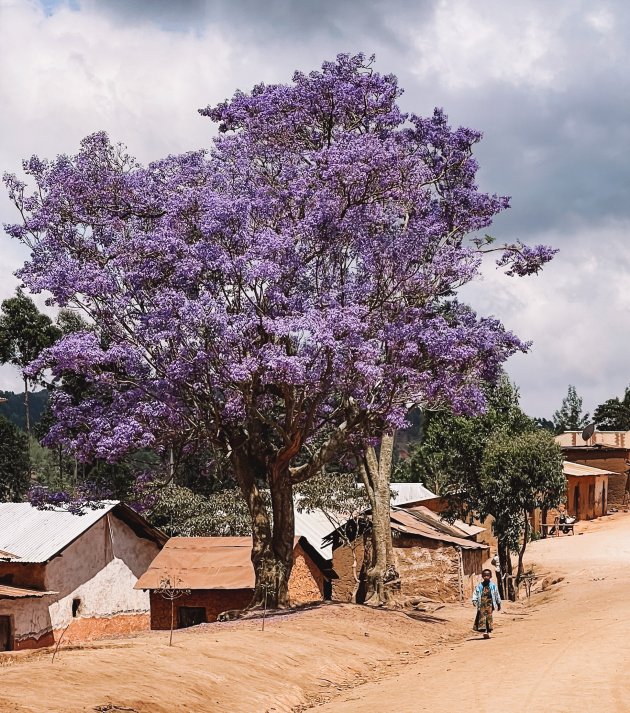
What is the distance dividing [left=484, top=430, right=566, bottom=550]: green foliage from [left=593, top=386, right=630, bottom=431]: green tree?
216 ft

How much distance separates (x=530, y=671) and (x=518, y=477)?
80.9 ft

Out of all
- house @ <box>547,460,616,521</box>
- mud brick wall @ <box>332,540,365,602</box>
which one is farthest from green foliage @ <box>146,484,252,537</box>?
house @ <box>547,460,616,521</box>

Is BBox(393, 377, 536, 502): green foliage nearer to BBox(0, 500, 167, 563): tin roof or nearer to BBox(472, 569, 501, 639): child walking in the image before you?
BBox(0, 500, 167, 563): tin roof

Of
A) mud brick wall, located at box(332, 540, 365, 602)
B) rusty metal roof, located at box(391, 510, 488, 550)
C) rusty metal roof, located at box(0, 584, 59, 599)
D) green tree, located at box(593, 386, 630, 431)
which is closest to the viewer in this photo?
rusty metal roof, located at box(0, 584, 59, 599)

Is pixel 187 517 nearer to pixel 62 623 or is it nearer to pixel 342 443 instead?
pixel 62 623

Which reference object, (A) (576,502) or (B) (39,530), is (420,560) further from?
→ (A) (576,502)

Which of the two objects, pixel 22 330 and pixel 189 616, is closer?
pixel 189 616

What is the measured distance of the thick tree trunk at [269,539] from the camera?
29.1 metres

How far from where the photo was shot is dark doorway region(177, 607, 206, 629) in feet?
118

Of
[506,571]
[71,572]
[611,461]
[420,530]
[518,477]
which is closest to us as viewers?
[71,572]

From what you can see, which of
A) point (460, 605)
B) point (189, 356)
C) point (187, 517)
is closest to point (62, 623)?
point (187, 517)

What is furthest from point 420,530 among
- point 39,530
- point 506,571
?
point 39,530

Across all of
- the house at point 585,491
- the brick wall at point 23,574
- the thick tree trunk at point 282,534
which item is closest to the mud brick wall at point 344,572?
the thick tree trunk at point 282,534

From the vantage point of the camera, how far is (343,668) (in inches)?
872
